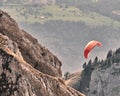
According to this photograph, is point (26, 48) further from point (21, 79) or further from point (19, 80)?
point (19, 80)

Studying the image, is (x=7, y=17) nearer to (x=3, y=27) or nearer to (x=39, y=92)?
(x=3, y=27)

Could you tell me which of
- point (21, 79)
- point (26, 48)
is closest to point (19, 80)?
point (21, 79)

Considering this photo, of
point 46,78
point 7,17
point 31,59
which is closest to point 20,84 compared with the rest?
point 46,78

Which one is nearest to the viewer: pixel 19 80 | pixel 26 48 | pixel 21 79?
pixel 19 80

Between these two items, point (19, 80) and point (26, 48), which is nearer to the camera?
point (19, 80)

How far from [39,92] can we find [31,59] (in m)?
22.9

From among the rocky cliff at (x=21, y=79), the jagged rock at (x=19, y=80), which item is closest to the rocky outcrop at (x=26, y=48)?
the rocky cliff at (x=21, y=79)

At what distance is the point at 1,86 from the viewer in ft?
183

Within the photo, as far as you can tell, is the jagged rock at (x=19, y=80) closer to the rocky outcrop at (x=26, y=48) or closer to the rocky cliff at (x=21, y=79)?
the rocky cliff at (x=21, y=79)

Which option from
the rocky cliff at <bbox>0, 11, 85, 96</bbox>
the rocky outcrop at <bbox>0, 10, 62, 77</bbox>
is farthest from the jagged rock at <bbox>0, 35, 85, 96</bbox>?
the rocky outcrop at <bbox>0, 10, 62, 77</bbox>

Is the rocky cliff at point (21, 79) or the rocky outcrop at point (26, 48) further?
the rocky outcrop at point (26, 48)

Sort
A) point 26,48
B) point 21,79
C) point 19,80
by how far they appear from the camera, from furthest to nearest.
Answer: point 26,48 < point 21,79 < point 19,80

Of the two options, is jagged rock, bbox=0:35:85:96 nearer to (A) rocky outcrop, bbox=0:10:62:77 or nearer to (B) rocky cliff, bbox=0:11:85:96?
(B) rocky cliff, bbox=0:11:85:96

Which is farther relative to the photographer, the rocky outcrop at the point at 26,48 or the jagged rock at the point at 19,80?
the rocky outcrop at the point at 26,48
